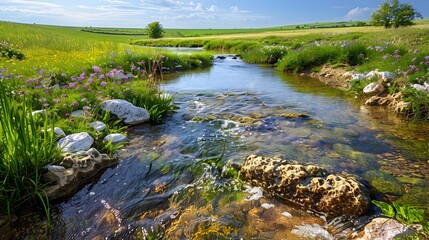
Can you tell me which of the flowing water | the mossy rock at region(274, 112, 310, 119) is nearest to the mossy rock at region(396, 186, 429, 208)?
the flowing water

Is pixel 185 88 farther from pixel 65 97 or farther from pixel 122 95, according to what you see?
pixel 65 97

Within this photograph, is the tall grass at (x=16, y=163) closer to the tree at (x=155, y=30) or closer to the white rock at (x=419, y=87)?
the white rock at (x=419, y=87)

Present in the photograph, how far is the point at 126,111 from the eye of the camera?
23.8 ft

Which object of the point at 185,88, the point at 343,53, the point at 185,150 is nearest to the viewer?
the point at 185,150

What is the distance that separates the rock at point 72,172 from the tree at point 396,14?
70.9 m

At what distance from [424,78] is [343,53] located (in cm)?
760

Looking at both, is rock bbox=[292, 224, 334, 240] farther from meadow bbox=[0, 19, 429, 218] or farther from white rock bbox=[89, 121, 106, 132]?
white rock bbox=[89, 121, 106, 132]

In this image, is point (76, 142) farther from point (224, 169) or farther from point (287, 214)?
point (287, 214)

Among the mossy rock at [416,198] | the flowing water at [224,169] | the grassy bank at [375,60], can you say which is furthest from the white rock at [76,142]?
the grassy bank at [375,60]

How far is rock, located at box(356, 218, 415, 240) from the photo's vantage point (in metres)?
2.78

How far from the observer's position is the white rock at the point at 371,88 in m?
9.80

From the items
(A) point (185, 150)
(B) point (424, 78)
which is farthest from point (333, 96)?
(A) point (185, 150)

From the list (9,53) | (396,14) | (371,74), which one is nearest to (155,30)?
(396,14)

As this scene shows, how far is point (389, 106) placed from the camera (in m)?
8.64
